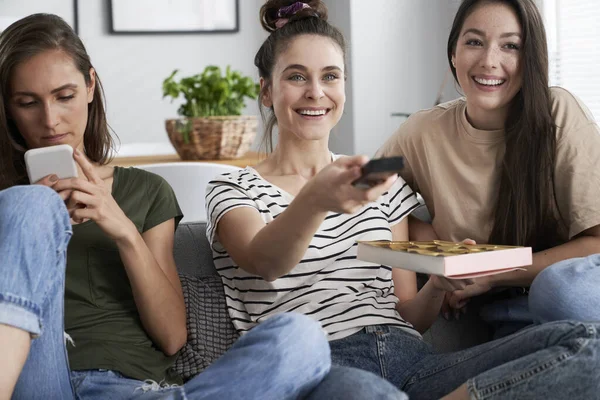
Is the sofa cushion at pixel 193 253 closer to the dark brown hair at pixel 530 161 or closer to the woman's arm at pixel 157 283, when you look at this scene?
the woman's arm at pixel 157 283

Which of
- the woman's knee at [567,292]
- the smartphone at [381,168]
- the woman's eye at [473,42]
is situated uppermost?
the woman's eye at [473,42]

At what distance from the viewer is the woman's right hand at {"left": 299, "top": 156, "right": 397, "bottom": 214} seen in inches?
51.6

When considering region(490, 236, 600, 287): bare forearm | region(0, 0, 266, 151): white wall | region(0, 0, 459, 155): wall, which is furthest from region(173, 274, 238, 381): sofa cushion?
region(0, 0, 266, 151): white wall

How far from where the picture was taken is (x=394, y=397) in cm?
123

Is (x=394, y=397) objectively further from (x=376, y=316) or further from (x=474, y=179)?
(x=474, y=179)

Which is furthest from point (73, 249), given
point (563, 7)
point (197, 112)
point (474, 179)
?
point (563, 7)

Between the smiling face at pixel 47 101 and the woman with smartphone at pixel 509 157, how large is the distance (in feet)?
2.40

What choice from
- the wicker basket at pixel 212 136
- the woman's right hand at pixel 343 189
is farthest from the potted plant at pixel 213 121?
the woman's right hand at pixel 343 189

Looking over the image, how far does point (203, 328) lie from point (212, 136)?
4.93 ft

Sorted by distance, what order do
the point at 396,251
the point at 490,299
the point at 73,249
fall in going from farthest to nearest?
the point at 490,299
the point at 73,249
the point at 396,251

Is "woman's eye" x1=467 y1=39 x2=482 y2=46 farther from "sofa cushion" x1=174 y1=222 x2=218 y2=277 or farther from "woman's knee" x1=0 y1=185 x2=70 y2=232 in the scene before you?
"woman's knee" x1=0 y1=185 x2=70 y2=232

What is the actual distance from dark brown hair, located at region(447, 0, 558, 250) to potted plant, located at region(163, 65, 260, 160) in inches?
56.1

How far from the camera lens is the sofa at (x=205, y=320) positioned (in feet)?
5.53

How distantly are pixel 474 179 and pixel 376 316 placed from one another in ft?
1.38
